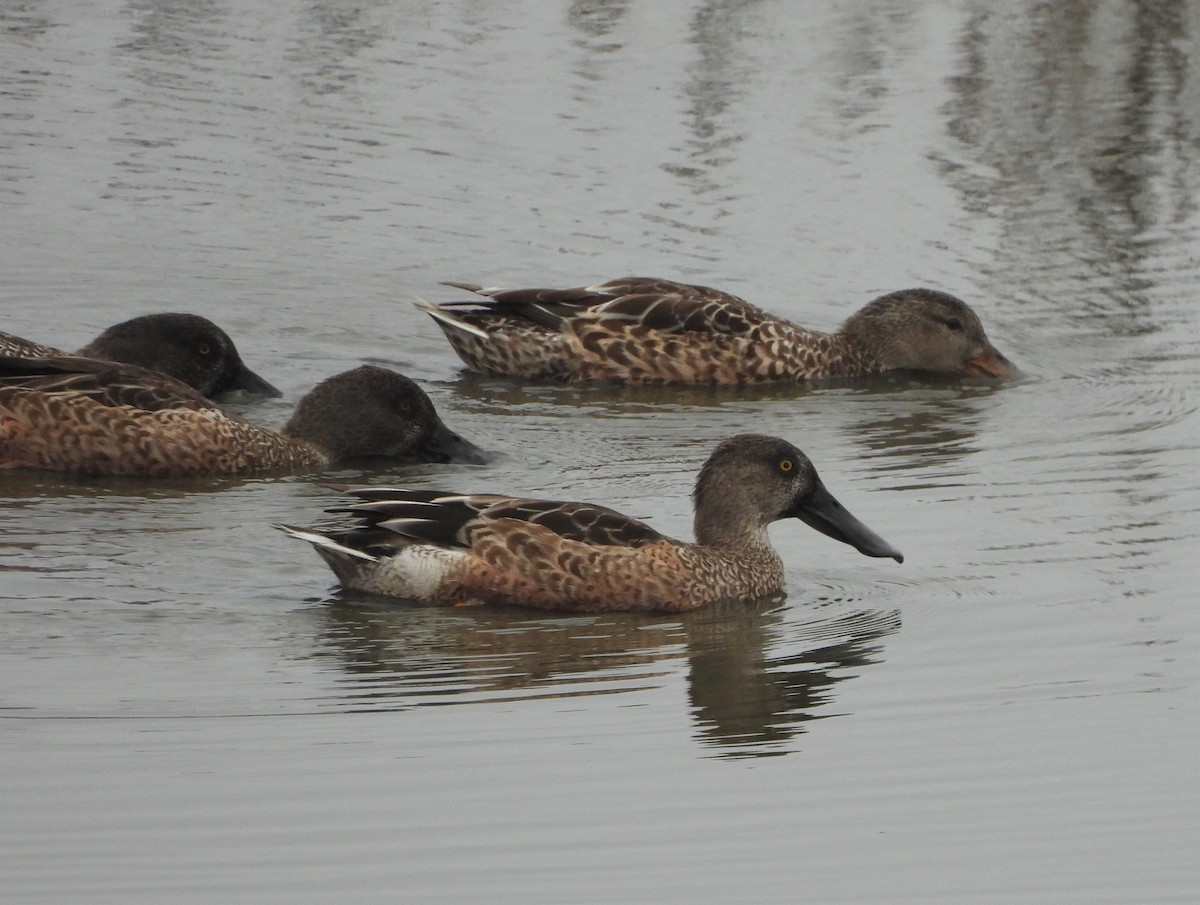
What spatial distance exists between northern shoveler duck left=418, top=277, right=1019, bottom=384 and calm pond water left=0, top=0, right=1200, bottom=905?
234 millimetres

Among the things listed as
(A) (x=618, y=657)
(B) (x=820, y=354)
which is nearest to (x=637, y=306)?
(B) (x=820, y=354)

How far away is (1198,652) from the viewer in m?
7.96

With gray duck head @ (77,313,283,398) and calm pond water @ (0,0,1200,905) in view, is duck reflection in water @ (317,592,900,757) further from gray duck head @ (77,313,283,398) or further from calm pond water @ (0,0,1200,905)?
gray duck head @ (77,313,283,398)

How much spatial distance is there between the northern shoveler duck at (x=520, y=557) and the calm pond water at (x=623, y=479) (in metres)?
0.14

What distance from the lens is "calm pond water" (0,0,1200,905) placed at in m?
6.21

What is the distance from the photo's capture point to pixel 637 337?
1323cm

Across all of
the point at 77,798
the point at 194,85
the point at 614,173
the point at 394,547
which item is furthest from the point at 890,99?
the point at 77,798

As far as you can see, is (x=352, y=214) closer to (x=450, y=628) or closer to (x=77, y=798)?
(x=450, y=628)

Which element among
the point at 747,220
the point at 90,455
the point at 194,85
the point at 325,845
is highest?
the point at 194,85

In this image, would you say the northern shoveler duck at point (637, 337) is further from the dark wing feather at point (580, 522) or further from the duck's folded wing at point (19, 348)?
the dark wing feather at point (580, 522)

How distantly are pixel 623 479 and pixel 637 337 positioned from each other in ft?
8.84

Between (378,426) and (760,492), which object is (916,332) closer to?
(378,426)

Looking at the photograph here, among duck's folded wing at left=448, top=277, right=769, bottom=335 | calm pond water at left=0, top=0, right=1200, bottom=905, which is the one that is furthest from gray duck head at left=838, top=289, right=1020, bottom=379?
duck's folded wing at left=448, top=277, right=769, bottom=335

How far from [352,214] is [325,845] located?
1047 centimetres
